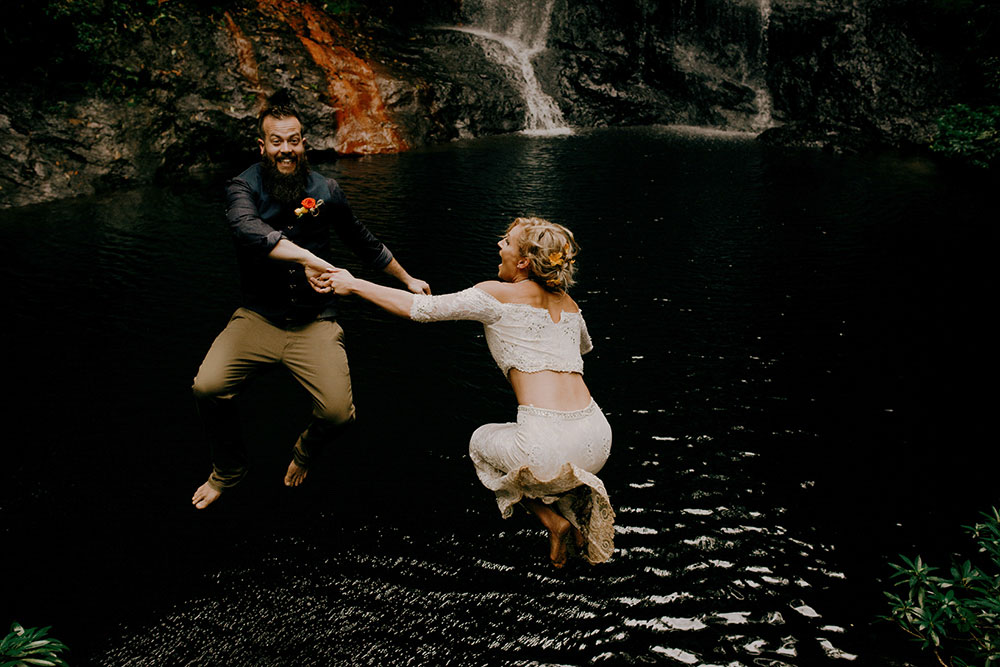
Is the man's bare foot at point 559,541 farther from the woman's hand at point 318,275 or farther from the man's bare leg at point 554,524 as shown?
the woman's hand at point 318,275

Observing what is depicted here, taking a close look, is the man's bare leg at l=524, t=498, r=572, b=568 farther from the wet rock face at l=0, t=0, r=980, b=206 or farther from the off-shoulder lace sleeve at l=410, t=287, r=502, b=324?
the wet rock face at l=0, t=0, r=980, b=206

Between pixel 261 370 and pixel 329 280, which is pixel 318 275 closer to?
pixel 329 280

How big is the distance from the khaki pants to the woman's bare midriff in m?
1.29

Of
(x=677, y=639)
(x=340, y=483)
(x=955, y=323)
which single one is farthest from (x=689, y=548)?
(x=955, y=323)

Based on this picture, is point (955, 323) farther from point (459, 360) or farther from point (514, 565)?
point (514, 565)

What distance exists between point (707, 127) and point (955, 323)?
1564 cm

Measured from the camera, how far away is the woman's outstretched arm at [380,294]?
3.79 metres

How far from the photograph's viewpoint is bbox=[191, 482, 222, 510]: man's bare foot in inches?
176

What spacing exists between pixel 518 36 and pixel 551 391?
22.3m

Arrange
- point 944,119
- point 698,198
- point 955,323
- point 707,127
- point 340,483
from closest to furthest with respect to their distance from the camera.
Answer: point 340,483 → point 955,323 → point 698,198 → point 944,119 → point 707,127

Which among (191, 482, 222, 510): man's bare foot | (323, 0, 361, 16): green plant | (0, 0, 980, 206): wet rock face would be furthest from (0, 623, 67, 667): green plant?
(323, 0, 361, 16): green plant

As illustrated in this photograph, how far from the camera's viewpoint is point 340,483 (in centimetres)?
481

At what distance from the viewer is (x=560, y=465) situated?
3604 millimetres

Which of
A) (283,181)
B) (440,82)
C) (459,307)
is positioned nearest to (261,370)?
(283,181)
